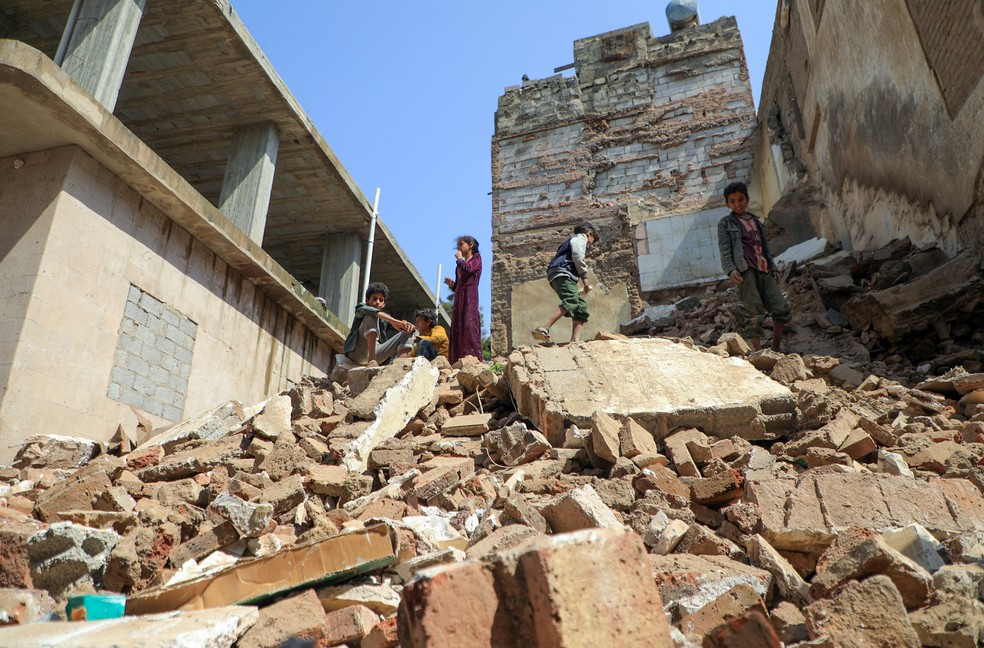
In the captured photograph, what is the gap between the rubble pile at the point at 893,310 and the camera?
525 cm

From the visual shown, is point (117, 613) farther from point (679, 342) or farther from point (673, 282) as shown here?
point (673, 282)

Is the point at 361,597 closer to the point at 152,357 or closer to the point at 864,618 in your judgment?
the point at 864,618

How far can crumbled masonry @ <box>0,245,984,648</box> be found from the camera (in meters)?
1.54

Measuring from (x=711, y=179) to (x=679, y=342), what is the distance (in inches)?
337

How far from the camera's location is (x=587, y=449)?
11.8ft

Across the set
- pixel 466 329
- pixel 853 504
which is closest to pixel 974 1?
pixel 853 504

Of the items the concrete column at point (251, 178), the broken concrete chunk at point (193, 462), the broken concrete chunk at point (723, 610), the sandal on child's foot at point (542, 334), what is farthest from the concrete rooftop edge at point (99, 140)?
the broken concrete chunk at point (723, 610)

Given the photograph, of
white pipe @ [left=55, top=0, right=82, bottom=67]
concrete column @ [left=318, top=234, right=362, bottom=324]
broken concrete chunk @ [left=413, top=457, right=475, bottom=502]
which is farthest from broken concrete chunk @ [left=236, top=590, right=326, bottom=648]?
concrete column @ [left=318, top=234, right=362, bottom=324]

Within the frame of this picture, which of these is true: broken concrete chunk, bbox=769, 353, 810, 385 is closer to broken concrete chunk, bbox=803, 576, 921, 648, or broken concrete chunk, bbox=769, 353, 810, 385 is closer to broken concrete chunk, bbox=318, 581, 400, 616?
broken concrete chunk, bbox=803, 576, 921, 648

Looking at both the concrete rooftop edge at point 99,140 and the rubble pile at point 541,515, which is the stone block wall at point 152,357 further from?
the rubble pile at point 541,515

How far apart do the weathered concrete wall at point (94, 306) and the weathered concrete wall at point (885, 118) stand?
7.63m

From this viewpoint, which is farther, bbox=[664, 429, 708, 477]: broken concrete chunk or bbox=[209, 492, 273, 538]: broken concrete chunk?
bbox=[664, 429, 708, 477]: broken concrete chunk

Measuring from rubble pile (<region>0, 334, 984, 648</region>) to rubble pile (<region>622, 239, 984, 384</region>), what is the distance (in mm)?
1066

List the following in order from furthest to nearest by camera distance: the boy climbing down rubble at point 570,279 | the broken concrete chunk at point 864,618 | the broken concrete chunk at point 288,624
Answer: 1. the boy climbing down rubble at point 570,279
2. the broken concrete chunk at point 288,624
3. the broken concrete chunk at point 864,618
